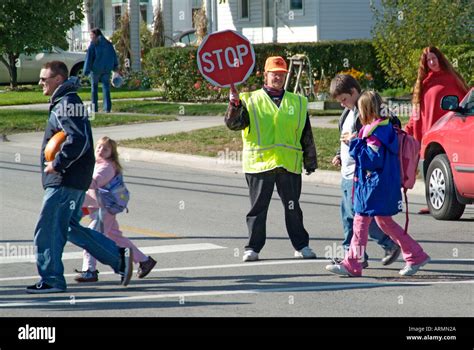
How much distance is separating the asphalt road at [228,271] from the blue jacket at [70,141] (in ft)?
3.00

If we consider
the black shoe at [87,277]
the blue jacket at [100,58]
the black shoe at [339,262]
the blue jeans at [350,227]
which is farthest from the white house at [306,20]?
the black shoe at [87,277]

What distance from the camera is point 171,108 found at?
26766 millimetres

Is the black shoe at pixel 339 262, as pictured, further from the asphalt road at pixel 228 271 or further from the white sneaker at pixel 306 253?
the white sneaker at pixel 306 253

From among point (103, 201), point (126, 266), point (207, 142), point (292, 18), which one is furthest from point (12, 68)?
point (126, 266)

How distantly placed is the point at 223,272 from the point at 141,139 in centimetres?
1137

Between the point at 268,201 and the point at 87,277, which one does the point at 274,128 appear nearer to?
the point at 268,201

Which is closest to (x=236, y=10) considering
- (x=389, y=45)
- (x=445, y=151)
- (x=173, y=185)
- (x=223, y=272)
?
(x=389, y=45)

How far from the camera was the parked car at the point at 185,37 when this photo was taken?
151 ft

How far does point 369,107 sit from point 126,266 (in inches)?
93.4

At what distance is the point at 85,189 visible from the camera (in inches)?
365

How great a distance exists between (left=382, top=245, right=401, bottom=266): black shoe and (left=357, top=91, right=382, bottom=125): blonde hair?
1.37 meters

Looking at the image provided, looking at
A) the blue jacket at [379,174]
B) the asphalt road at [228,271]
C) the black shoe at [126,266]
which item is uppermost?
the blue jacket at [379,174]

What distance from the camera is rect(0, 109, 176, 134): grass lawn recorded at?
23.7m

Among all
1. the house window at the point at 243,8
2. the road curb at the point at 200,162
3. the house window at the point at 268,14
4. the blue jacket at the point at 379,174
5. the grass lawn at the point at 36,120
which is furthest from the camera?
the house window at the point at 243,8
